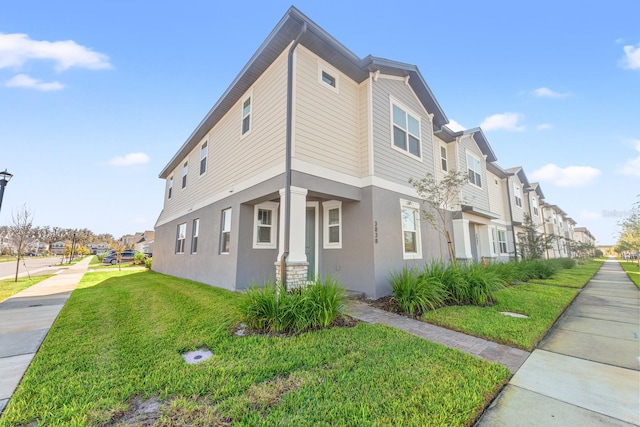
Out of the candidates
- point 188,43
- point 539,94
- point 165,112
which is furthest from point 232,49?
point 539,94

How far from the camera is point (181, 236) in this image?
1312cm

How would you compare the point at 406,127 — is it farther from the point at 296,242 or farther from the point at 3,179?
the point at 3,179

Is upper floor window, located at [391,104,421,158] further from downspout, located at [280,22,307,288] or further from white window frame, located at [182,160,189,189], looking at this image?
white window frame, located at [182,160,189,189]

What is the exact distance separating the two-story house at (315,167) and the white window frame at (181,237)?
2743mm

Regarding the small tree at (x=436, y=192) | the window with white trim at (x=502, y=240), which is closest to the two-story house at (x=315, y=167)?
the small tree at (x=436, y=192)

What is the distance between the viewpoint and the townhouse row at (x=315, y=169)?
658 cm

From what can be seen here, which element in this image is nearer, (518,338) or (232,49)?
(518,338)

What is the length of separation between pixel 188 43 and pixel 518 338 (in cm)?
1297

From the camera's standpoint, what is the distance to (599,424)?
7.17ft

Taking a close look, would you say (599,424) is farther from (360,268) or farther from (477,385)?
(360,268)

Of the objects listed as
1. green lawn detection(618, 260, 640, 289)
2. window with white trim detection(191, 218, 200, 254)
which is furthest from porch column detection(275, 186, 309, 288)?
green lawn detection(618, 260, 640, 289)

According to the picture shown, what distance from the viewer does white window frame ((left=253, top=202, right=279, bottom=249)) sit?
330 inches

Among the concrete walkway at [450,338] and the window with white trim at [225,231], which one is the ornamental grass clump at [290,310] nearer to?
the concrete walkway at [450,338]

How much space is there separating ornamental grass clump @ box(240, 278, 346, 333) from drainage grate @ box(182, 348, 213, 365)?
99 centimetres
